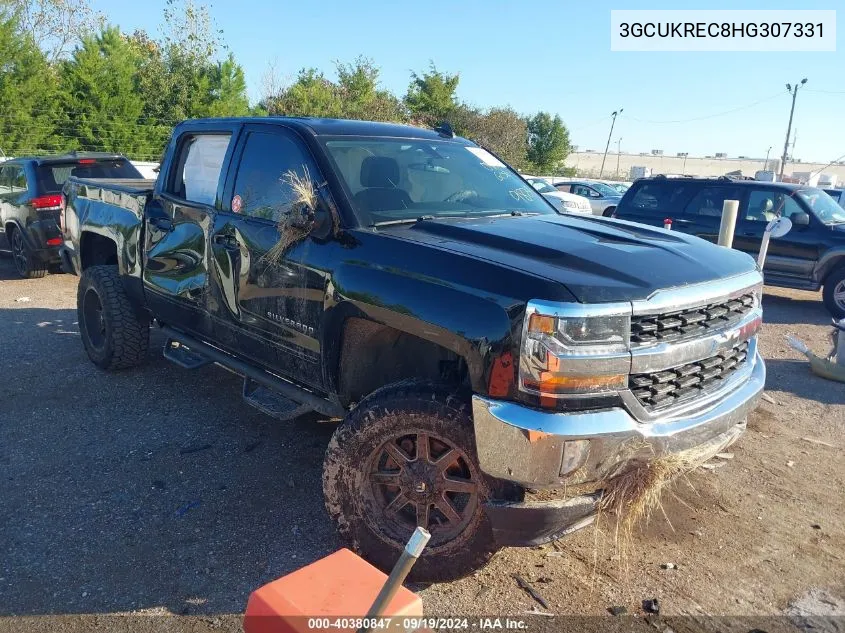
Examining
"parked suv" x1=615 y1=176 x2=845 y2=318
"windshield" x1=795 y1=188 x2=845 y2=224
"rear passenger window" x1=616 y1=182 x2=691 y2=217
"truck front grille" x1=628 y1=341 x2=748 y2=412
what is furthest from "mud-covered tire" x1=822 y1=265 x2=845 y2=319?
"truck front grille" x1=628 y1=341 x2=748 y2=412

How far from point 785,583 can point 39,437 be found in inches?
170

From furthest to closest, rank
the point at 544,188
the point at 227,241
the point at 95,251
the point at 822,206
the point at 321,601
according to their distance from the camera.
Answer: the point at 544,188 < the point at 822,206 < the point at 95,251 < the point at 227,241 < the point at 321,601

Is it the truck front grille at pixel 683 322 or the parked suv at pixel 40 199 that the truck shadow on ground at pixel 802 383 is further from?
the parked suv at pixel 40 199

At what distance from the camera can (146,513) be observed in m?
3.52

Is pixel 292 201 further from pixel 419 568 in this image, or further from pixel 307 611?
pixel 307 611

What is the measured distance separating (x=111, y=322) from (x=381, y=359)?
293 cm

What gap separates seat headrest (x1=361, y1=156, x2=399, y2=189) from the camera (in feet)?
11.9

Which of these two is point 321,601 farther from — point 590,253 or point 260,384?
point 260,384

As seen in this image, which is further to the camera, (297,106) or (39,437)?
(297,106)

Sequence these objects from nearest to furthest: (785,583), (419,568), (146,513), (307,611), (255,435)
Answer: (307,611), (419,568), (785,583), (146,513), (255,435)

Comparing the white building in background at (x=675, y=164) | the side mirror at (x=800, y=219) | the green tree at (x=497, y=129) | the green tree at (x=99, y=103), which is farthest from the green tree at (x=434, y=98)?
the white building in background at (x=675, y=164)

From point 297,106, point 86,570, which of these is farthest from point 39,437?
point 297,106

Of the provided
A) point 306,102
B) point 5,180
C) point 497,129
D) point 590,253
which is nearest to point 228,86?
point 306,102

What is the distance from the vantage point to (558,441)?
243cm
